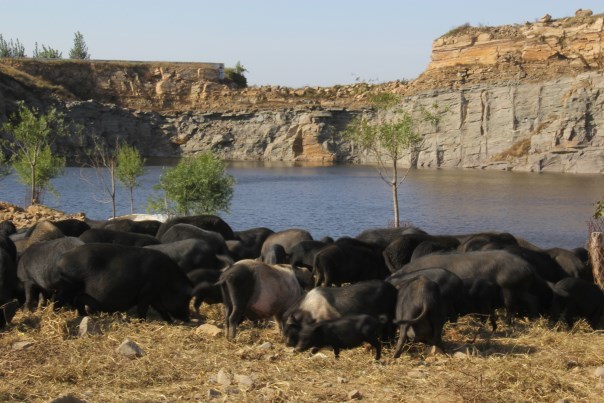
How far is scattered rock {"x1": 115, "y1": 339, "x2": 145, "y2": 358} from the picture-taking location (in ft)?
29.0

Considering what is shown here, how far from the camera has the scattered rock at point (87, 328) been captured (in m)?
9.73

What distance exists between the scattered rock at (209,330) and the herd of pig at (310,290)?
149 millimetres

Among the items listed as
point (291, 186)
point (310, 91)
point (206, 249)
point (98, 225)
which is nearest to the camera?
point (206, 249)

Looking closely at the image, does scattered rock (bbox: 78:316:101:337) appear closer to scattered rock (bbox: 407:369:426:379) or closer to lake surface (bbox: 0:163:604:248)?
scattered rock (bbox: 407:369:426:379)

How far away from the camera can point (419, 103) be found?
269ft

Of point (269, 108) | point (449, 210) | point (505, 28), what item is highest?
point (505, 28)

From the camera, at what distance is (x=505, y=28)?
84.0m

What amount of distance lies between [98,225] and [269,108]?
8134cm

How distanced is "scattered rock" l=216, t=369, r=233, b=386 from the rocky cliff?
58.4m

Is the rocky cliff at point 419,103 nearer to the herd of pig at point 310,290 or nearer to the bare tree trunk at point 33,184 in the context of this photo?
the bare tree trunk at point 33,184

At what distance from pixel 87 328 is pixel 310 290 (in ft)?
9.77

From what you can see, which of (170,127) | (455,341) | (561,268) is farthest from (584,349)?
(170,127)

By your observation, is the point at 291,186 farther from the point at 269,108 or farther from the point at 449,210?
the point at 269,108

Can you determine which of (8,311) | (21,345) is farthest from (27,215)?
(21,345)
